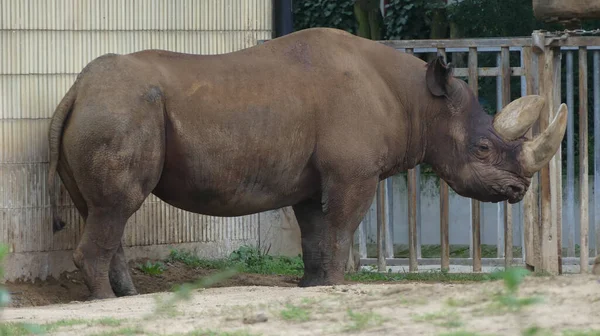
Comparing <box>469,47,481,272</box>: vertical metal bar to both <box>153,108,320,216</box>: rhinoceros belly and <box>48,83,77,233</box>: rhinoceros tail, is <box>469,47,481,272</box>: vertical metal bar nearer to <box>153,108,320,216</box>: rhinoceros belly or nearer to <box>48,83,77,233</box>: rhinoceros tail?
<box>153,108,320,216</box>: rhinoceros belly

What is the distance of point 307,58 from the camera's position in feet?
31.2

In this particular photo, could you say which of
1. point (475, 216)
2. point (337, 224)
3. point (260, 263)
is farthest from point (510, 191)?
point (260, 263)

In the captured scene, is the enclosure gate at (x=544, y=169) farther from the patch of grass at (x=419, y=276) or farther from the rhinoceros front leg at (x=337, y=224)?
the rhinoceros front leg at (x=337, y=224)

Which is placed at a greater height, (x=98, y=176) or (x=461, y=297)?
(x=98, y=176)

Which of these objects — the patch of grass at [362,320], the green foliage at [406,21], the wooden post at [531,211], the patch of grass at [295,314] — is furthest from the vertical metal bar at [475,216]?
the green foliage at [406,21]

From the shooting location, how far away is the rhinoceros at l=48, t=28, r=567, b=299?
871cm

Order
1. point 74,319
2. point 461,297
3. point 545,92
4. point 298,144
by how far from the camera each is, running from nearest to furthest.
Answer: point 461,297 < point 74,319 < point 298,144 < point 545,92

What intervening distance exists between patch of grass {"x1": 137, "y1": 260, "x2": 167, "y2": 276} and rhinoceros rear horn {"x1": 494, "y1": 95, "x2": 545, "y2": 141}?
3059mm

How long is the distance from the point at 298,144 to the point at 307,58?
72 centimetres

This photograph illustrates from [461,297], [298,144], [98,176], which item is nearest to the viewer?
[461,297]

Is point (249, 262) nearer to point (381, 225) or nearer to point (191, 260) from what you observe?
point (191, 260)

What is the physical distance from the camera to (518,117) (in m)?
9.80

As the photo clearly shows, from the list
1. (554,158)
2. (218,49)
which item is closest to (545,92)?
(554,158)

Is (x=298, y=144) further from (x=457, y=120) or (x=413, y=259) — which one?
(x=413, y=259)
